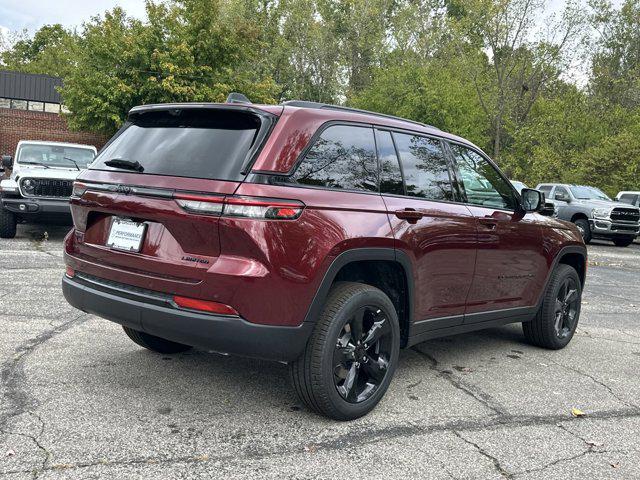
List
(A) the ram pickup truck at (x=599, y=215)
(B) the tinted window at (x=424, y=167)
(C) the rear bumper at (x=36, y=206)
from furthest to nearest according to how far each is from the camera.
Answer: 1. (A) the ram pickup truck at (x=599, y=215)
2. (C) the rear bumper at (x=36, y=206)
3. (B) the tinted window at (x=424, y=167)

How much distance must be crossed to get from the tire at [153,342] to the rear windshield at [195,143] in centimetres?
132

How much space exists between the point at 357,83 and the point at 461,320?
40919 mm

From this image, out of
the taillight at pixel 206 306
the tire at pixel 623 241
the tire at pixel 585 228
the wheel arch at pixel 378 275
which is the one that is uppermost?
the wheel arch at pixel 378 275

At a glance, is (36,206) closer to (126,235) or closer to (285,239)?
(126,235)

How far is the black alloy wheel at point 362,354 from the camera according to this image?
11.7 ft

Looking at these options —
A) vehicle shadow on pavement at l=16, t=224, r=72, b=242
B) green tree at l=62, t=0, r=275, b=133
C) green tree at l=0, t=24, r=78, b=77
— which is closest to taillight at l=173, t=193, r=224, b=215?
vehicle shadow on pavement at l=16, t=224, r=72, b=242

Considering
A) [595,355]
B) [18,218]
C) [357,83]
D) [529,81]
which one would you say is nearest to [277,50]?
[357,83]

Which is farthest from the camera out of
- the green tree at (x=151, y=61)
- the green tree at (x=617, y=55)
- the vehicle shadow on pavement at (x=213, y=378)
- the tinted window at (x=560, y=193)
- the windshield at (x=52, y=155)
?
the green tree at (x=617, y=55)

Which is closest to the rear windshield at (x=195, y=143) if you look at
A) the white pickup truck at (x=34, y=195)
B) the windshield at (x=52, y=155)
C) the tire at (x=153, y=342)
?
the tire at (x=153, y=342)

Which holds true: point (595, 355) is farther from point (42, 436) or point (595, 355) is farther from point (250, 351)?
point (42, 436)

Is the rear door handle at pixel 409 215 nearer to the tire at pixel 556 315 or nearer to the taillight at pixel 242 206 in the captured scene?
the taillight at pixel 242 206

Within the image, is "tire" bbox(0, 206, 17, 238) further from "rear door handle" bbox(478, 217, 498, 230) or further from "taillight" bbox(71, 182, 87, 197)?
"rear door handle" bbox(478, 217, 498, 230)

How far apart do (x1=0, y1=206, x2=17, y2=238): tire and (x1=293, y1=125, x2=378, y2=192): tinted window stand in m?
9.01

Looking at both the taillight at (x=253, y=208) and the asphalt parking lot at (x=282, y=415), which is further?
the taillight at (x=253, y=208)
